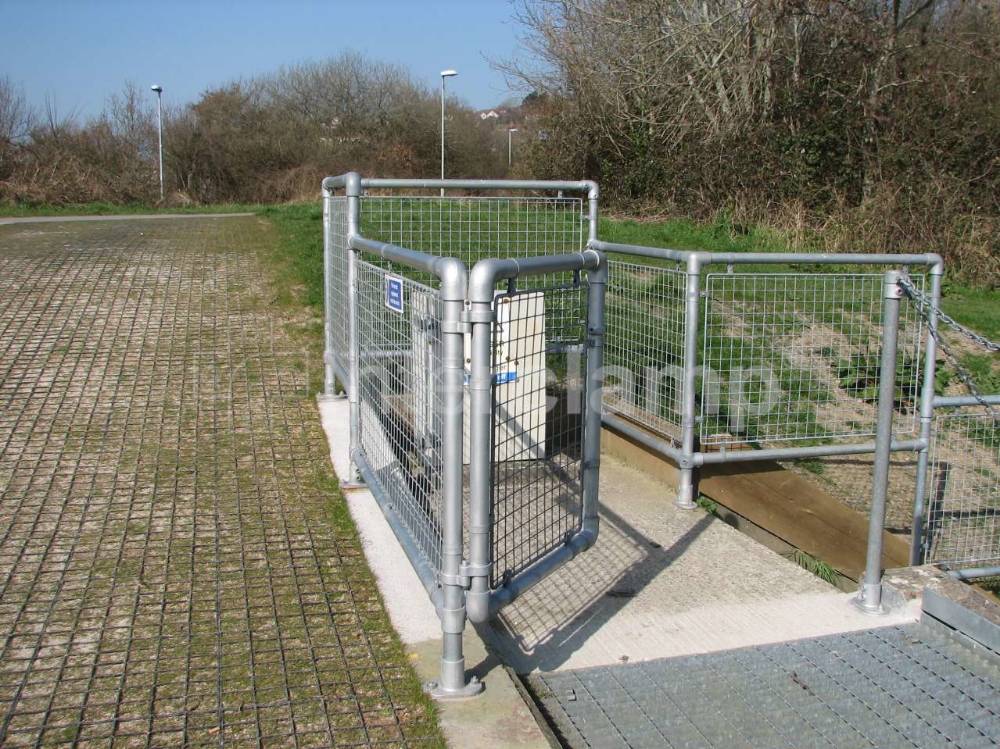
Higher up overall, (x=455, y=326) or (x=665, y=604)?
(x=455, y=326)

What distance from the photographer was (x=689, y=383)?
557 centimetres

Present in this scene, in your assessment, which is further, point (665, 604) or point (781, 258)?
point (781, 258)

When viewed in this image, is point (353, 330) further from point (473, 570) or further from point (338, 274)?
point (473, 570)

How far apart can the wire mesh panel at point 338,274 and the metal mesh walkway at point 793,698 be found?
9.47ft

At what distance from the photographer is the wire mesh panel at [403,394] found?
3455mm

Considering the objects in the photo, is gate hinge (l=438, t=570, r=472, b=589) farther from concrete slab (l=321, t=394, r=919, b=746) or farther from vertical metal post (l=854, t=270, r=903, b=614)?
vertical metal post (l=854, t=270, r=903, b=614)

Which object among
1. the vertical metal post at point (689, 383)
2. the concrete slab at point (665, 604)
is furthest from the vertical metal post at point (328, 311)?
the vertical metal post at point (689, 383)

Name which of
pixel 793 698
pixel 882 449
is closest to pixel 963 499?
pixel 882 449

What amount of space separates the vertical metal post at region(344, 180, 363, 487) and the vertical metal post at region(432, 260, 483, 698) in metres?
1.77

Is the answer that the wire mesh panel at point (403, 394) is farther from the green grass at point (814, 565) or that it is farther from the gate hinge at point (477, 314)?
the green grass at point (814, 565)

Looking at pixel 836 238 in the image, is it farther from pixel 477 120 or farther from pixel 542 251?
pixel 477 120

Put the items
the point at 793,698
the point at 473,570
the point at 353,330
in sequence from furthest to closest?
the point at 353,330, the point at 793,698, the point at 473,570

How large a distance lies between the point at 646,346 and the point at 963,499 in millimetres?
2205

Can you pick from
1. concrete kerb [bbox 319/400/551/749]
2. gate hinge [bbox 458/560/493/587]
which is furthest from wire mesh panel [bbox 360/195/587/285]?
gate hinge [bbox 458/560/493/587]
